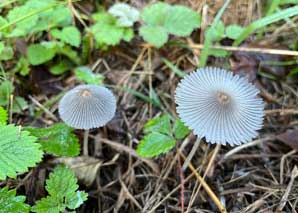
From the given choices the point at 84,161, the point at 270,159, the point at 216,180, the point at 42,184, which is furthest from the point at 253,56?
the point at 42,184

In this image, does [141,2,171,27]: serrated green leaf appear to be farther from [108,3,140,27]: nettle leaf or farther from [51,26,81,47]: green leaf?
[51,26,81,47]: green leaf

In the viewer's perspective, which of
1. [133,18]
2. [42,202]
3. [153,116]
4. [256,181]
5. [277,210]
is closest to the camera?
[42,202]

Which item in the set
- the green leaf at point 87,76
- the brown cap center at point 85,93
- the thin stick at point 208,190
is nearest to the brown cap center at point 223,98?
the thin stick at point 208,190

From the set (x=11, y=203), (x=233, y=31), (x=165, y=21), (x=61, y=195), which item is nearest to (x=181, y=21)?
(x=165, y=21)

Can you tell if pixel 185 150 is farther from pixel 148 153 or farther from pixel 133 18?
pixel 133 18

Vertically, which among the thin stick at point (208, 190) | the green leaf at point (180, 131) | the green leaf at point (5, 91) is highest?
the green leaf at point (5, 91)

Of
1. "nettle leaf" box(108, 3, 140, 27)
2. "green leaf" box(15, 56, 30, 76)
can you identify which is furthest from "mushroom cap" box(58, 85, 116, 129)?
"nettle leaf" box(108, 3, 140, 27)

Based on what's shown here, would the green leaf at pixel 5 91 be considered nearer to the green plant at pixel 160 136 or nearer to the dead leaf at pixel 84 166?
the dead leaf at pixel 84 166
